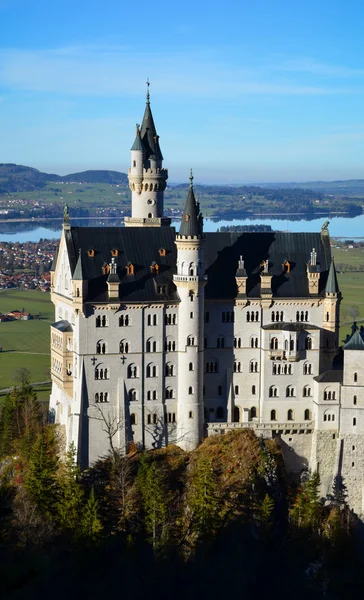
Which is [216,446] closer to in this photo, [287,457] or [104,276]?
[287,457]

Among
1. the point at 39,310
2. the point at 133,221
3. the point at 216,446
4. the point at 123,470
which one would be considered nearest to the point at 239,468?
the point at 216,446

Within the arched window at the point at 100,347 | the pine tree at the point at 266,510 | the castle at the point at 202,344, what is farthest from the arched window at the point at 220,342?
the pine tree at the point at 266,510

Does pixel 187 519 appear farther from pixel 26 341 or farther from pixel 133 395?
pixel 26 341

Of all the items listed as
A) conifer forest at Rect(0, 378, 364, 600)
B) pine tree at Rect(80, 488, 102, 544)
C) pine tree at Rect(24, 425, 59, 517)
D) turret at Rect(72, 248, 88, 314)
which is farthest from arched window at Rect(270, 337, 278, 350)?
pine tree at Rect(80, 488, 102, 544)

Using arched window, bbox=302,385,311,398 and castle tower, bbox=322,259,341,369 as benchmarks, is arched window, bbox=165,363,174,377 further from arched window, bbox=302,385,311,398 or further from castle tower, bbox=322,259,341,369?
castle tower, bbox=322,259,341,369

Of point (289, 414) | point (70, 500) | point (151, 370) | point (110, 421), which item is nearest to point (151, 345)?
point (151, 370)

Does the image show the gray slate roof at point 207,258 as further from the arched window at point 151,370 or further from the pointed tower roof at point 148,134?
the pointed tower roof at point 148,134

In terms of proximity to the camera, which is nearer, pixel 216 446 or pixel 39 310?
pixel 216 446

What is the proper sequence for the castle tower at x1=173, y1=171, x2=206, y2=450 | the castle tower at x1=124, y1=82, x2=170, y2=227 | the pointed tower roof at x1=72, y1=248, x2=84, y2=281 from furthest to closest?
the castle tower at x1=124, y1=82, x2=170, y2=227
the castle tower at x1=173, y1=171, x2=206, y2=450
the pointed tower roof at x1=72, y1=248, x2=84, y2=281
